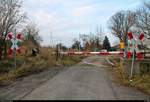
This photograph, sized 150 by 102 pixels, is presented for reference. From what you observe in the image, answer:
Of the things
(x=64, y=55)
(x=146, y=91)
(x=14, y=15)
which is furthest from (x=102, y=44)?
(x=146, y=91)

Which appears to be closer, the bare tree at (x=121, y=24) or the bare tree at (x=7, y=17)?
the bare tree at (x=7, y=17)

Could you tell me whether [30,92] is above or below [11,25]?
below

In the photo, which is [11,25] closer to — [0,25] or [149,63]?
[0,25]

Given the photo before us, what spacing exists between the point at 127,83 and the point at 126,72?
4187 millimetres

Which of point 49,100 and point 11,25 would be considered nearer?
point 49,100

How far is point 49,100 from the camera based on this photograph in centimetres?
1019

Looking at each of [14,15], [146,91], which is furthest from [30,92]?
[14,15]

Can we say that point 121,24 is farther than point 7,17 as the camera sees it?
Yes

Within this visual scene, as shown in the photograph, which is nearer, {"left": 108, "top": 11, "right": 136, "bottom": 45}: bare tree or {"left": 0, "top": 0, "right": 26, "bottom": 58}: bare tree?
{"left": 0, "top": 0, "right": 26, "bottom": 58}: bare tree

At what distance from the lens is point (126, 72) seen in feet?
64.4

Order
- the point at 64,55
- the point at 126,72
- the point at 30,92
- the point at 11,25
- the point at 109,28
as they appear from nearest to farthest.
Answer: the point at 30,92
the point at 126,72
the point at 11,25
the point at 64,55
the point at 109,28

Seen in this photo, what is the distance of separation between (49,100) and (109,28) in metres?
94.0

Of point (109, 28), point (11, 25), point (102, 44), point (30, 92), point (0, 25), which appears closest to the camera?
point (30, 92)

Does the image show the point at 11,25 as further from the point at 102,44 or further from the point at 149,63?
the point at 102,44
